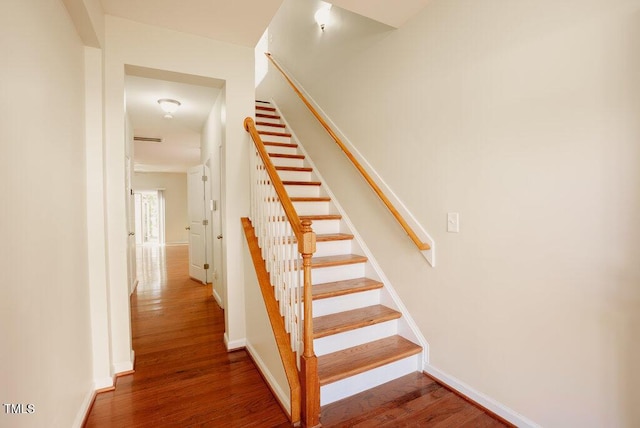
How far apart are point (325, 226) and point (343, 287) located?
2.54ft

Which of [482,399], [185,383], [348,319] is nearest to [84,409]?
[185,383]

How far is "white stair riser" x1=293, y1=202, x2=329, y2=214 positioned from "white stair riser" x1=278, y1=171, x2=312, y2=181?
1.54 feet

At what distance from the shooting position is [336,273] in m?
2.56

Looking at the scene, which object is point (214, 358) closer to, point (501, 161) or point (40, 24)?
point (40, 24)

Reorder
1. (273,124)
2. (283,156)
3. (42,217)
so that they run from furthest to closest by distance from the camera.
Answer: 1. (273,124)
2. (283,156)
3. (42,217)

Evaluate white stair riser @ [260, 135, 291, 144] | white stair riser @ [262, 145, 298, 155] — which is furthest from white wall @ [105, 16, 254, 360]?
white stair riser @ [260, 135, 291, 144]

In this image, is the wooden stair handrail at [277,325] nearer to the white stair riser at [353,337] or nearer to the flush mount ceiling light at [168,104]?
the white stair riser at [353,337]

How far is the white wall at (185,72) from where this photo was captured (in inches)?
85.7

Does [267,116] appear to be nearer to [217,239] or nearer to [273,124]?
[273,124]

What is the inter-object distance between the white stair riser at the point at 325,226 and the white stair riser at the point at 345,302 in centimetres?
78

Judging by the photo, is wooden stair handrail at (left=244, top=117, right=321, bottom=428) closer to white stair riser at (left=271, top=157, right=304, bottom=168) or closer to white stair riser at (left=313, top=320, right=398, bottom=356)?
white stair riser at (left=313, top=320, right=398, bottom=356)

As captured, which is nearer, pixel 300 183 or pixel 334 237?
pixel 334 237

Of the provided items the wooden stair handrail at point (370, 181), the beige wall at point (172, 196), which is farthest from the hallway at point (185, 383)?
the beige wall at point (172, 196)

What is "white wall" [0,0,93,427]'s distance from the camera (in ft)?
3.45
